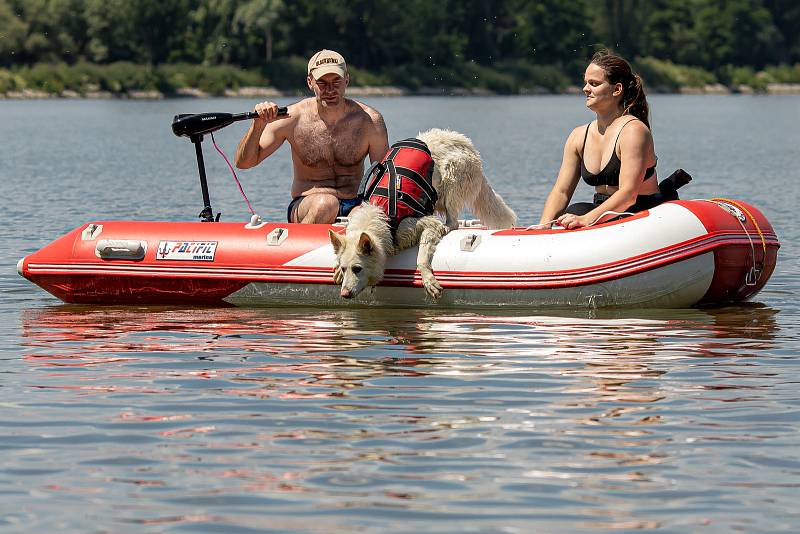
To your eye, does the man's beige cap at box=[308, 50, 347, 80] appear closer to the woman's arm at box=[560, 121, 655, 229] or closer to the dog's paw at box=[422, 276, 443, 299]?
the dog's paw at box=[422, 276, 443, 299]

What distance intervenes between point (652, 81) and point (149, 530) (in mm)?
100677

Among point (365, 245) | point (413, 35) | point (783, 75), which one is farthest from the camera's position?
point (783, 75)

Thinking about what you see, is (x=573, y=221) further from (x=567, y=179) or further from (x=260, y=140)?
(x=260, y=140)

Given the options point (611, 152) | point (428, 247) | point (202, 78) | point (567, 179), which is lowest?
point (202, 78)

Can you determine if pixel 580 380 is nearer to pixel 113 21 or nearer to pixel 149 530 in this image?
pixel 149 530

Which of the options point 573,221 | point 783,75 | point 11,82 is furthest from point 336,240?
point 783,75

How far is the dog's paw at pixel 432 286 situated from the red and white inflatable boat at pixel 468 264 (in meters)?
0.07

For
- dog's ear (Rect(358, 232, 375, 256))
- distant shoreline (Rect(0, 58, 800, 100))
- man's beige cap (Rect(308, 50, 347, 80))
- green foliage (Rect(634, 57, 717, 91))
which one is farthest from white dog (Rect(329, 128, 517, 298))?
green foliage (Rect(634, 57, 717, 91))

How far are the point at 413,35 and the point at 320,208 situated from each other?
3479 inches

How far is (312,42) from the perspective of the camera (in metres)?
96.1

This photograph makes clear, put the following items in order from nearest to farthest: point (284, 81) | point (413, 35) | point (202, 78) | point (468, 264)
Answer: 1. point (468, 264)
2. point (202, 78)
3. point (284, 81)
4. point (413, 35)

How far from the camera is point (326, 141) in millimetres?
10398

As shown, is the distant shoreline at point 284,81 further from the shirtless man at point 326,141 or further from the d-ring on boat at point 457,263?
the d-ring on boat at point 457,263

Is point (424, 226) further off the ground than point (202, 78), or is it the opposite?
Answer: point (424, 226)
